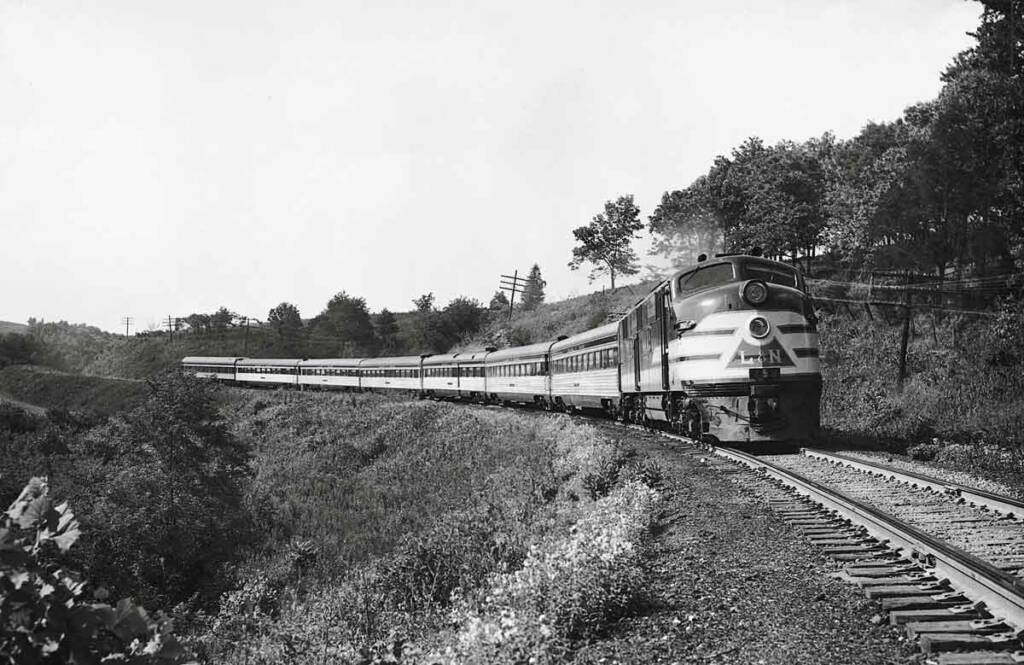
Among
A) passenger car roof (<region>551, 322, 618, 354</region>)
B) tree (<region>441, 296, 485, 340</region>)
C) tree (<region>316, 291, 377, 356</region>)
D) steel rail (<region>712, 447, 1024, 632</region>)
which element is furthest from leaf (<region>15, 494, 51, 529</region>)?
tree (<region>316, 291, 377, 356</region>)

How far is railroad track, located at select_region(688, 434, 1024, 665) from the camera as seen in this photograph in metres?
4.55

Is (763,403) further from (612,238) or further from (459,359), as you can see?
(612,238)

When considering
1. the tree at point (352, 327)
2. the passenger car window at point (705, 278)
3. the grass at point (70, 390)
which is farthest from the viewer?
the tree at point (352, 327)

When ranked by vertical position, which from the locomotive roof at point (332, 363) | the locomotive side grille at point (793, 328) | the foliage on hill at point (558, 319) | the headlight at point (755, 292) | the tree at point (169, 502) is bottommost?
the tree at point (169, 502)

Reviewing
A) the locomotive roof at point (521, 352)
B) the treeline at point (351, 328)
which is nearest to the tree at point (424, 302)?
the treeline at point (351, 328)

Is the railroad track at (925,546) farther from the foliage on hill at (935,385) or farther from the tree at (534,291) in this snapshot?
the tree at (534,291)

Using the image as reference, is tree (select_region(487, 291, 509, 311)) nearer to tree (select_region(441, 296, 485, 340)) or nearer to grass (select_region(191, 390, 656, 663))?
tree (select_region(441, 296, 485, 340))

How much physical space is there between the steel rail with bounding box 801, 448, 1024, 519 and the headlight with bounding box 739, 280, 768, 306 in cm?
303

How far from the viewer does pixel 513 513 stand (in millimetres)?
12539

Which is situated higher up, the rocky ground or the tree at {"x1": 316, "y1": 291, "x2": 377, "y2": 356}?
the tree at {"x1": 316, "y1": 291, "x2": 377, "y2": 356}

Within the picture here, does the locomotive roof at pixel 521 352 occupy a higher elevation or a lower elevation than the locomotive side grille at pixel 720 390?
higher

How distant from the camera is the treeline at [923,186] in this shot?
73.9 feet

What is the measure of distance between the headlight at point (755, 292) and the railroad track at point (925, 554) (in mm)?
3492

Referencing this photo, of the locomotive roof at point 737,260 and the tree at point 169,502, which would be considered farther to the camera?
the tree at point 169,502
